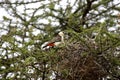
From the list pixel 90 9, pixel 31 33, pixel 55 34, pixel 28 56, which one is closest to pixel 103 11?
pixel 90 9

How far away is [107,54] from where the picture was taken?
748cm

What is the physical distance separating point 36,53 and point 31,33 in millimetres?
1391

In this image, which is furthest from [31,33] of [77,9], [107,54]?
[107,54]

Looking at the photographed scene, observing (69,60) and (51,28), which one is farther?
(51,28)

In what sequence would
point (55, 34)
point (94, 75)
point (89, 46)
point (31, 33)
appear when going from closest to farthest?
point (89, 46)
point (94, 75)
point (31, 33)
point (55, 34)

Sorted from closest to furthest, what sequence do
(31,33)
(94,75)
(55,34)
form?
1. (94,75)
2. (31,33)
3. (55,34)

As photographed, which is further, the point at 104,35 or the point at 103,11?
the point at 103,11

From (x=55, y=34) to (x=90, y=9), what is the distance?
1.03 meters

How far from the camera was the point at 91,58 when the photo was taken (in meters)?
7.57

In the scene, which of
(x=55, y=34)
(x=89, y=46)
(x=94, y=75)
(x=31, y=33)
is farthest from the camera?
(x=55, y=34)

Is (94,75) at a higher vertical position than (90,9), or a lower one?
lower

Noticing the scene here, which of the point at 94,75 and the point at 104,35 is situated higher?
the point at 104,35

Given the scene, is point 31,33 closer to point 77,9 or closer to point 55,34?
point 55,34

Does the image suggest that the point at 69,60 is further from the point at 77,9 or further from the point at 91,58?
the point at 77,9
